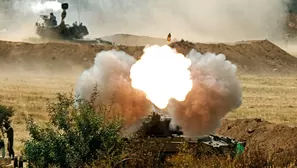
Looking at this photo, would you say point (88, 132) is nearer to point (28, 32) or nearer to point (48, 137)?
point (48, 137)

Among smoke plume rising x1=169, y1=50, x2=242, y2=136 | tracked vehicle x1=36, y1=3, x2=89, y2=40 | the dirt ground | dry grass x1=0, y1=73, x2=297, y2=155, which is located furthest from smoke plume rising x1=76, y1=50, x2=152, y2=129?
tracked vehicle x1=36, y1=3, x2=89, y2=40

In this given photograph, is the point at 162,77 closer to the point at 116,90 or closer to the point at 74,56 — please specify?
the point at 116,90

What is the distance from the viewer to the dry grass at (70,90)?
99.1ft

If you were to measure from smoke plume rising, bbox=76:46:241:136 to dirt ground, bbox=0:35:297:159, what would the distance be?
→ 3.22 ft

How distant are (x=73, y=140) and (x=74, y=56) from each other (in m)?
44.2

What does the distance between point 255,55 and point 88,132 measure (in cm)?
5370

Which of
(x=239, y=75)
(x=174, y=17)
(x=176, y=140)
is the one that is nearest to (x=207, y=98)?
(x=176, y=140)

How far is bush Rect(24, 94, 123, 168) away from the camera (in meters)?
13.9

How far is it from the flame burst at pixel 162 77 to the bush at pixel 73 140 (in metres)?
3.18

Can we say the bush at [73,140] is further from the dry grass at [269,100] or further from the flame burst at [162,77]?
the dry grass at [269,100]

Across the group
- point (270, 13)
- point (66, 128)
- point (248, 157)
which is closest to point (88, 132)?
point (66, 128)

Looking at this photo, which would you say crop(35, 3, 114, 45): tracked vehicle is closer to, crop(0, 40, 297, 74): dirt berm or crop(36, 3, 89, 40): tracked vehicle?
crop(36, 3, 89, 40): tracked vehicle

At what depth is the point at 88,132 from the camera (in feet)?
46.6

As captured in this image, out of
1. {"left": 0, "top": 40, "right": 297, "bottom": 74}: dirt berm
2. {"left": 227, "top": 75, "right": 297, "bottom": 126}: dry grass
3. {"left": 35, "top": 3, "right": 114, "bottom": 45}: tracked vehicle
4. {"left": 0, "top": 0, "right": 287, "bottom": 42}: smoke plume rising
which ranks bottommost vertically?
{"left": 227, "top": 75, "right": 297, "bottom": 126}: dry grass
